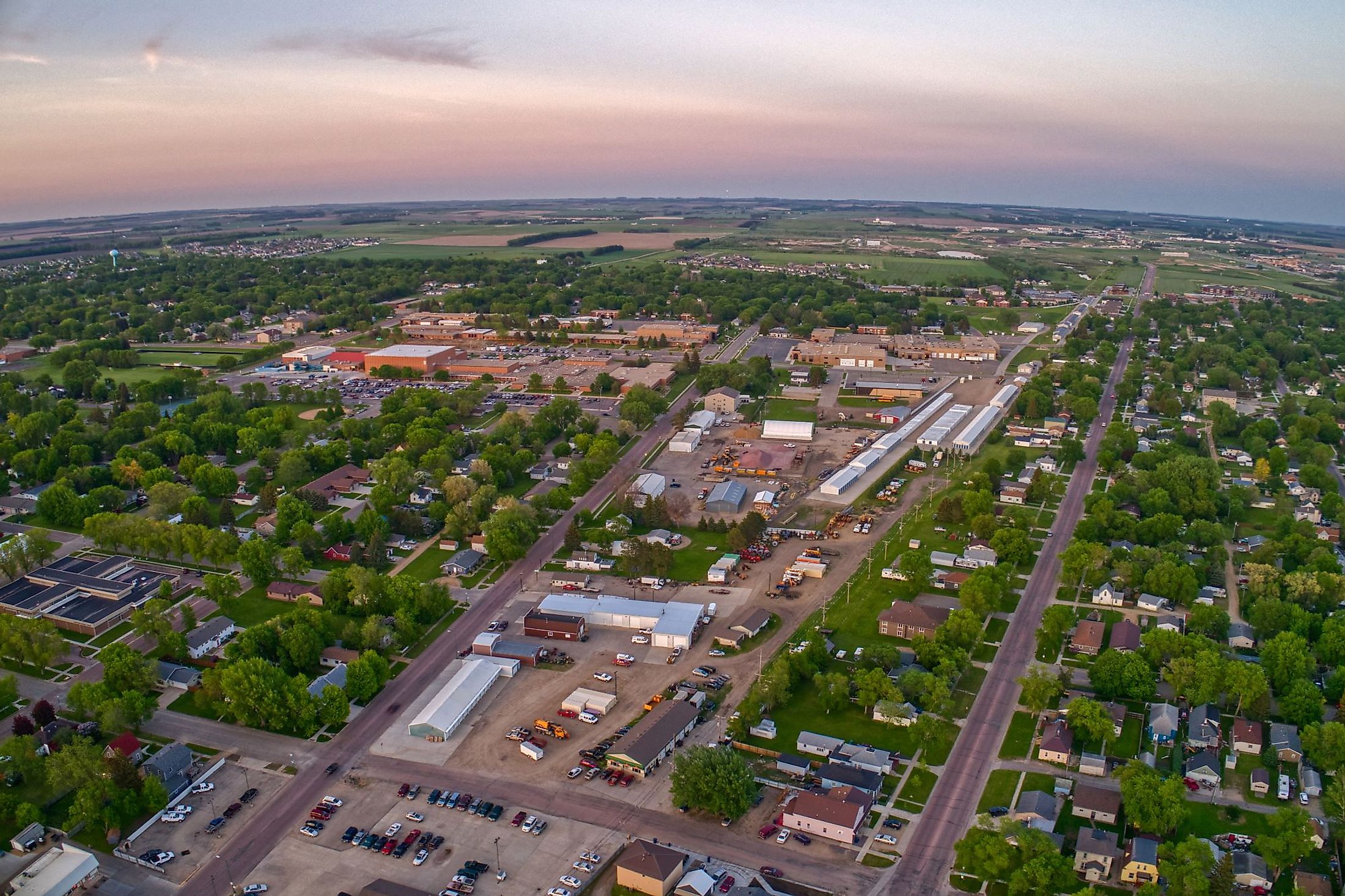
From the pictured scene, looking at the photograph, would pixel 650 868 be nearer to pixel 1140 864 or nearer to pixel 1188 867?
pixel 1140 864

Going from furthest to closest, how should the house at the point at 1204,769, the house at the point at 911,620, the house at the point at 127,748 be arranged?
the house at the point at 911,620
the house at the point at 127,748
the house at the point at 1204,769

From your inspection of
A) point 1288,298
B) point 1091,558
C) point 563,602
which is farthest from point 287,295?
point 1288,298

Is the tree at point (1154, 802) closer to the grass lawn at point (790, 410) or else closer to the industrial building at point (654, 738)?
the industrial building at point (654, 738)

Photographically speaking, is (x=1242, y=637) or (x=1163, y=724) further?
(x=1242, y=637)

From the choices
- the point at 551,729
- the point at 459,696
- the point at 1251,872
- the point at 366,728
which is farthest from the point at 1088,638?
the point at 366,728

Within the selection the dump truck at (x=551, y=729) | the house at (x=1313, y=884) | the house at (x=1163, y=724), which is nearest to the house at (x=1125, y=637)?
the house at (x=1163, y=724)

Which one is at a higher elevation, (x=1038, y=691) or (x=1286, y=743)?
(x=1038, y=691)

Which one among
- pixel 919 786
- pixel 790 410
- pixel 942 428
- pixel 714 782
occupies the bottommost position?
pixel 919 786

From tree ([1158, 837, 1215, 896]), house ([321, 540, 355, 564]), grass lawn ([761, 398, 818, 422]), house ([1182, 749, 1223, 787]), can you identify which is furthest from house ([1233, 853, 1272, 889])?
grass lawn ([761, 398, 818, 422])
